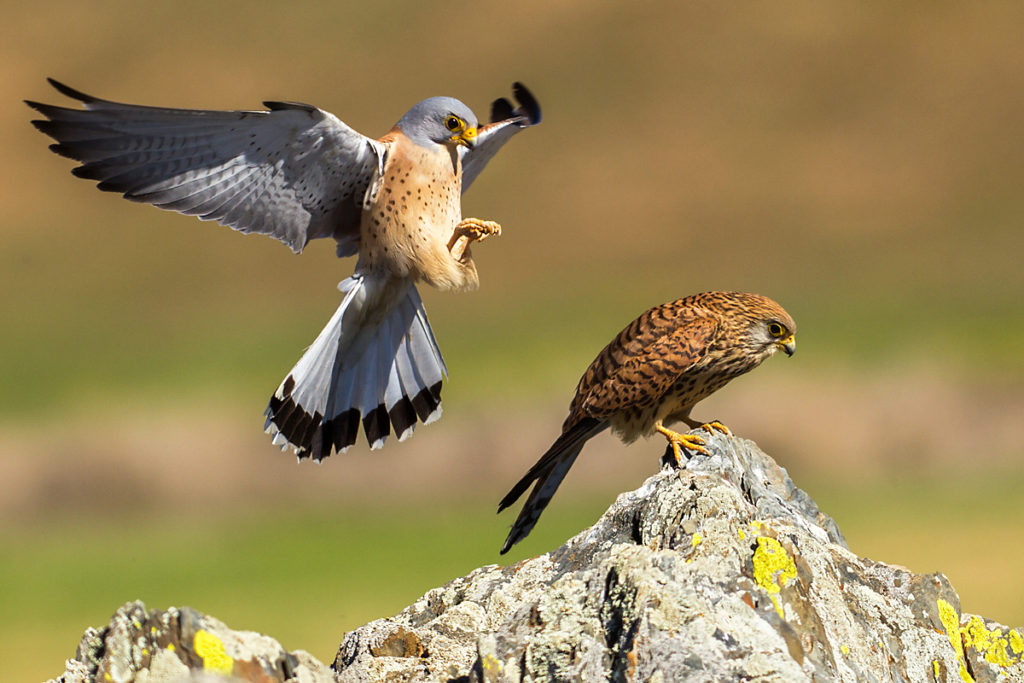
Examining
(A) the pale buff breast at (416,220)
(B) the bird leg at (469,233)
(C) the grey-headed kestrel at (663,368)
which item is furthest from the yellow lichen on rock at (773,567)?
(A) the pale buff breast at (416,220)

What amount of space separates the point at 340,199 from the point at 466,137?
0.66 metres

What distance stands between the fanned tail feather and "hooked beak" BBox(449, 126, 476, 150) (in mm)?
749

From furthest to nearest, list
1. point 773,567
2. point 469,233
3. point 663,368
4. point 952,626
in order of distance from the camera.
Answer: point 469,233 → point 663,368 → point 952,626 → point 773,567

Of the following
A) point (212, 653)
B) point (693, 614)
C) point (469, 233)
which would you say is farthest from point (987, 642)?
point (469, 233)

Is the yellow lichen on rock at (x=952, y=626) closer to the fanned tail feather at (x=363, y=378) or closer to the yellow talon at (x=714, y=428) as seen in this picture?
the yellow talon at (x=714, y=428)

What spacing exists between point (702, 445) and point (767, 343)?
67cm

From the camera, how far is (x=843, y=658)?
2.66m

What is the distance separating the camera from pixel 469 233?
5391 mm

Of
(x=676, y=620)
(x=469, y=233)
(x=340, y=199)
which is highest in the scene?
(x=340, y=199)

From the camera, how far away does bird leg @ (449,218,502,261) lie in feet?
17.5

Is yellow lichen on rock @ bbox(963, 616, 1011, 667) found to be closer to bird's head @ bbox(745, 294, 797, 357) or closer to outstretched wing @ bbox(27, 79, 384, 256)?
bird's head @ bbox(745, 294, 797, 357)

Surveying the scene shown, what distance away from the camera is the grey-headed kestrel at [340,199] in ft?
15.3

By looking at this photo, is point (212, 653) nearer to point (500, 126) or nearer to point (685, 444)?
point (685, 444)

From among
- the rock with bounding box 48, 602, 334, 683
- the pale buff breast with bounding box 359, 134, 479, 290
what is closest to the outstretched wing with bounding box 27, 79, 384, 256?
the pale buff breast with bounding box 359, 134, 479, 290
